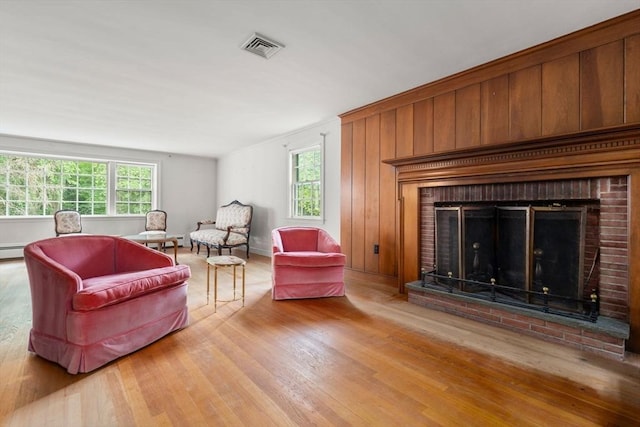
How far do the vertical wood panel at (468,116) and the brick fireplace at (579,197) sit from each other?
11.0 inches

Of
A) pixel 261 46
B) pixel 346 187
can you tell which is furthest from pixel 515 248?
pixel 261 46

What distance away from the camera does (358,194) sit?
14.1ft

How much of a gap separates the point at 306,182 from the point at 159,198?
4103 millimetres

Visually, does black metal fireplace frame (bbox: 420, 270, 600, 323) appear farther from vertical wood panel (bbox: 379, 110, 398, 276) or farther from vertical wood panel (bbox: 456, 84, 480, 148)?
vertical wood panel (bbox: 456, 84, 480, 148)

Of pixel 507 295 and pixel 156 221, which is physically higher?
pixel 156 221

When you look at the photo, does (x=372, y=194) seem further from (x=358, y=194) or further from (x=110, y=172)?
(x=110, y=172)

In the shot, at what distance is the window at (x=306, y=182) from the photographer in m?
5.13

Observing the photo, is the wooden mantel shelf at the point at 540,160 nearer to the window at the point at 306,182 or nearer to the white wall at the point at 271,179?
the white wall at the point at 271,179

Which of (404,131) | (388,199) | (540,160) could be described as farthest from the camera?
(388,199)

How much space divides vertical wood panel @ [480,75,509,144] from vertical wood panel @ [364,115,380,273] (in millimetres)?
1336

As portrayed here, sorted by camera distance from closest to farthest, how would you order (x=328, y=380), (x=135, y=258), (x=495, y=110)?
1. (x=328, y=380)
2. (x=135, y=258)
3. (x=495, y=110)

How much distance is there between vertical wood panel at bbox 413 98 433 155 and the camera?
3.46 metres

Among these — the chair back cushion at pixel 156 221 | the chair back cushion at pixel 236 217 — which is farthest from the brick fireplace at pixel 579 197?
the chair back cushion at pixel 156 221

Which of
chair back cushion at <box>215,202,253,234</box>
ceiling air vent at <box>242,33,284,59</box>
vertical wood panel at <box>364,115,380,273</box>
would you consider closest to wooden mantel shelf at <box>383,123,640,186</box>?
vertical wood panel at <box>364,115,380,273</box>
